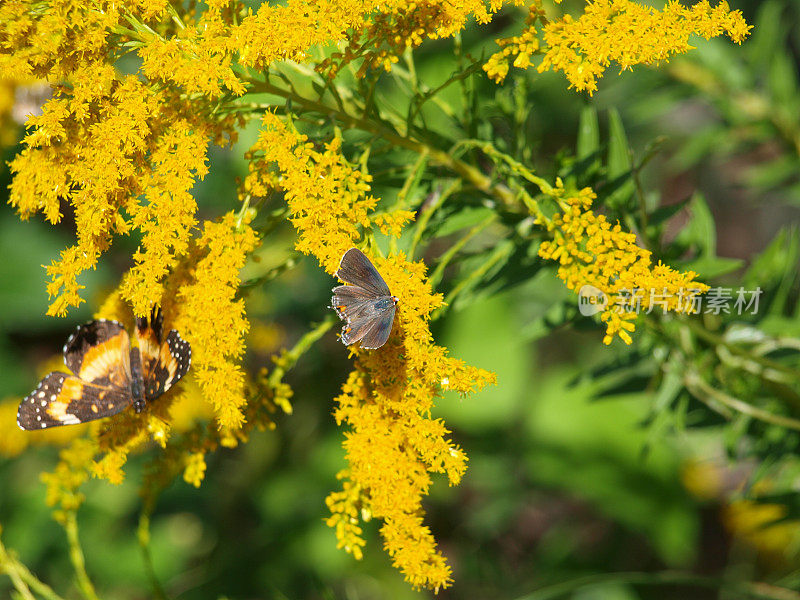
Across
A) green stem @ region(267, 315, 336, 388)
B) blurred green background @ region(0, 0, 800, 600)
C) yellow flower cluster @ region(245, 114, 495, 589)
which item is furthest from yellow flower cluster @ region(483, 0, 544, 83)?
blurred green background @ region(0, 0, 800, 600)

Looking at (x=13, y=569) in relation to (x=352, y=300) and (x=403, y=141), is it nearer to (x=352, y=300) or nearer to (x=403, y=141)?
(x=352, y=300)

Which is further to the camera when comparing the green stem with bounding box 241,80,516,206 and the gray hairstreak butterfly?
the green stem with bounding box 241,80,516,206

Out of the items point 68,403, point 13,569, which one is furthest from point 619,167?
point 13,569

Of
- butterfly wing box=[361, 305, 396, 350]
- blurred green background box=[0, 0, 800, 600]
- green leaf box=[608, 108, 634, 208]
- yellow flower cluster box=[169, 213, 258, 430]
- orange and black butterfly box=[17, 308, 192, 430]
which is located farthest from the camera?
blurred green background box=[0, 0, 800, 600]

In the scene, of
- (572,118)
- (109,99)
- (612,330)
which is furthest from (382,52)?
(572,118)

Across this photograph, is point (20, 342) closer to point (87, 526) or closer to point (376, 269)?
point (87, 526)

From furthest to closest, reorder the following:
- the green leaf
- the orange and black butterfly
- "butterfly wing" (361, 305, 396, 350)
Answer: the green leaf → the orange and black butterfly → "butterfly wing" (361, 305, 396, 350)

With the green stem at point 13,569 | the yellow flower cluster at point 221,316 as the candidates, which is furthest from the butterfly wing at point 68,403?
the green stem at point 13,569

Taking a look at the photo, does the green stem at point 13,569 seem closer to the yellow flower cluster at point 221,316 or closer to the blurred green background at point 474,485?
the yellow flower cluster at point 221,316

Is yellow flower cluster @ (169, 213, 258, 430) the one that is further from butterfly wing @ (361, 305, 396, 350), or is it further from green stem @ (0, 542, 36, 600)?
green stem @ (0, 542, 36, 600)
